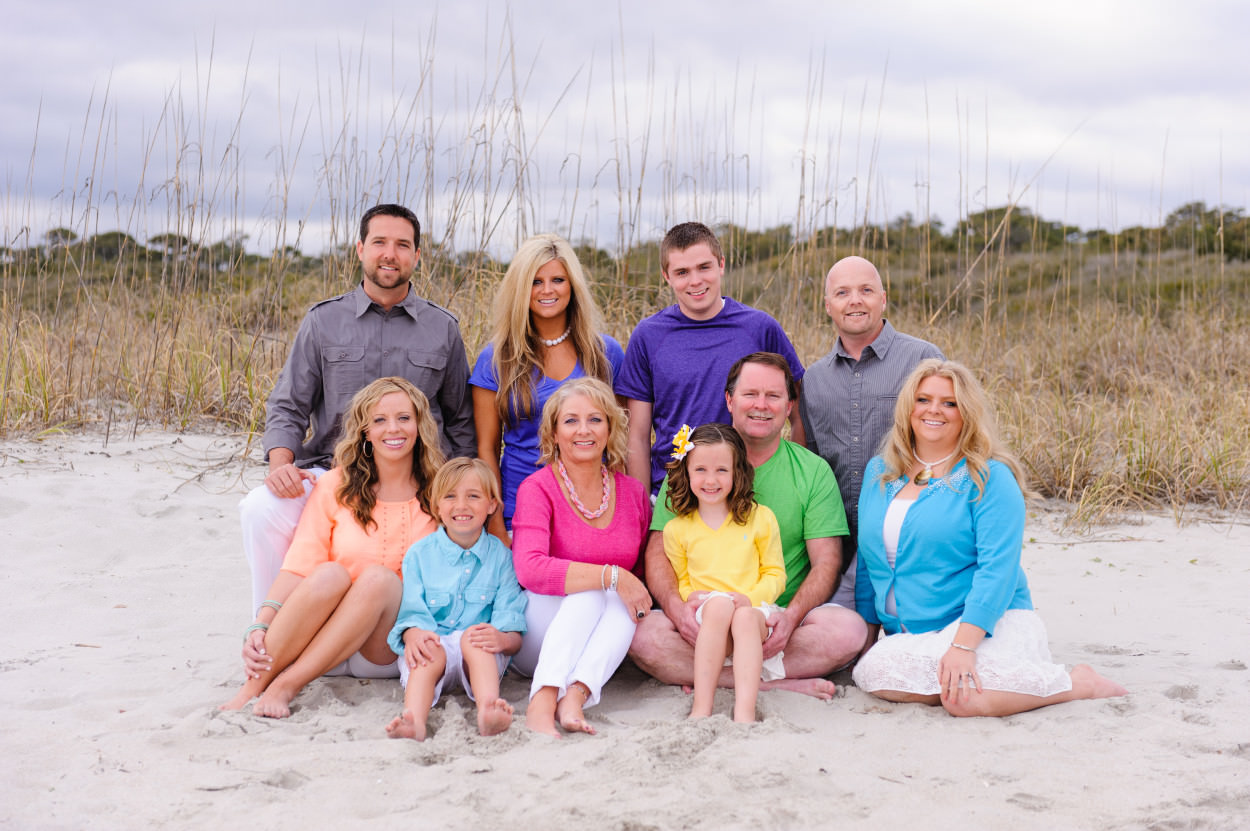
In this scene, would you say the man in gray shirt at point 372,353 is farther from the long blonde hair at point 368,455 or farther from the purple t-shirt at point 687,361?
the purple t-shirt at point 687,361

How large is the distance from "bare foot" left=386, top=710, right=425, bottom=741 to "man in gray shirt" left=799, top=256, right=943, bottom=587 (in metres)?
1.32

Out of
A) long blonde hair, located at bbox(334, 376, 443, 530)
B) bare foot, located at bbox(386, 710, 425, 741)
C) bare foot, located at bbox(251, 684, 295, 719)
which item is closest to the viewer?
bare foot, located at bbox(386, 710, 425, 741)

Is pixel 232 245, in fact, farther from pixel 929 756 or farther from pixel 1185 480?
pixel 1185 480

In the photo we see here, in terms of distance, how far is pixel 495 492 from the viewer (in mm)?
2713

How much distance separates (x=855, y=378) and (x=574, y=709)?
4.32ft

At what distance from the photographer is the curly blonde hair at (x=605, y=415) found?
8.98ft

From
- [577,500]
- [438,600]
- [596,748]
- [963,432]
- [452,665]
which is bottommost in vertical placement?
[596,748]

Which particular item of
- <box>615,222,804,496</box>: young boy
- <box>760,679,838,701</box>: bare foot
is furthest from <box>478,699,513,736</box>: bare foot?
<box>615,222,804,496</box>: young boy

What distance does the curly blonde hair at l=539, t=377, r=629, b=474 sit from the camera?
274cm

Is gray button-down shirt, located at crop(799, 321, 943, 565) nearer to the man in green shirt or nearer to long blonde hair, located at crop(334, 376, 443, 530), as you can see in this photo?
the man in green shirt

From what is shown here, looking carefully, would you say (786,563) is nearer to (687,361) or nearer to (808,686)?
(808,686)

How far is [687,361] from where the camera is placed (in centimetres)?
308

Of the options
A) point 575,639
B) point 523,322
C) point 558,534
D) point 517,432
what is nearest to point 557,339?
point 523,322

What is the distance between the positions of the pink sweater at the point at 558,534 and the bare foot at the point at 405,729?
487mm
